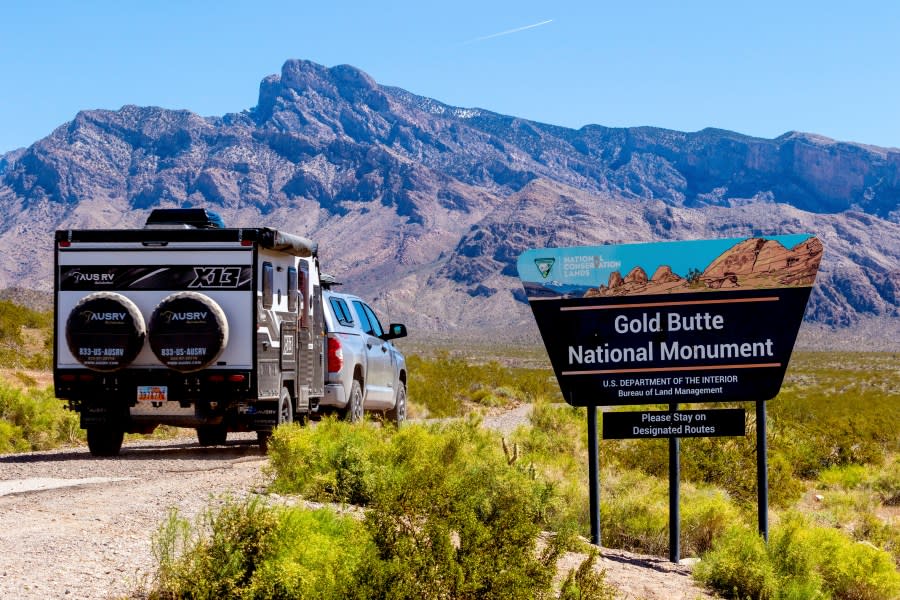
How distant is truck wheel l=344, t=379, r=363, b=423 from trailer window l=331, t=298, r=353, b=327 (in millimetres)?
894

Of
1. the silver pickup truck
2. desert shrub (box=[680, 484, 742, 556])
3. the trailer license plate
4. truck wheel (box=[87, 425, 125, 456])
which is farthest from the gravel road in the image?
desert shrub (box=[680, 484, 742, 556])

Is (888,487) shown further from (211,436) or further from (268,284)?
(211,436)

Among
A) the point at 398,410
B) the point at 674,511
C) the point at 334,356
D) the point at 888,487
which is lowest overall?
the point at 888,487

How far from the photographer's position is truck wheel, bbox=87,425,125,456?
1498 centimetres

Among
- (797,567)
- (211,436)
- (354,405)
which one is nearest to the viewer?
(797,567)

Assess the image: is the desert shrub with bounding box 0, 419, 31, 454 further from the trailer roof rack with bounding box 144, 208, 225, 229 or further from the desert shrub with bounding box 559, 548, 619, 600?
the desert shrub with bounding box 559, 548, 619, 600

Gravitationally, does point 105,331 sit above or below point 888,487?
above

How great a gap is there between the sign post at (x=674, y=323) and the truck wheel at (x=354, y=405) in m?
6.70

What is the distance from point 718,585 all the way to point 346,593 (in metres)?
4.29

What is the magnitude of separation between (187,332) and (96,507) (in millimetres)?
4381

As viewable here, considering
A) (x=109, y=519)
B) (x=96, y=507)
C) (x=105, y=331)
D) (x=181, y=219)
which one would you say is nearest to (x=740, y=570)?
(x=109, y=519)

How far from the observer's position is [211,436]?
17.9 m

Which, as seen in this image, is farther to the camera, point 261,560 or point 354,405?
point 354,405

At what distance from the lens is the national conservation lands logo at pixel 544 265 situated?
10953 millimetres
